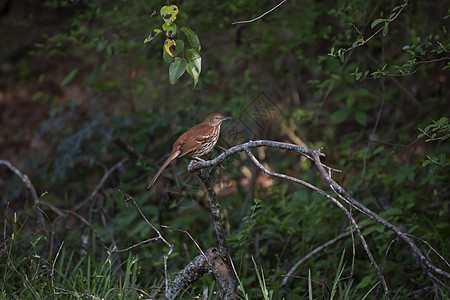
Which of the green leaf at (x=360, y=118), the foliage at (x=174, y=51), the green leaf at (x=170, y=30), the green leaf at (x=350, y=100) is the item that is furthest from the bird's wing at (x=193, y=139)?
the green leaf at (x=360, y=118)

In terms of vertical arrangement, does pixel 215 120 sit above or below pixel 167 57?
below

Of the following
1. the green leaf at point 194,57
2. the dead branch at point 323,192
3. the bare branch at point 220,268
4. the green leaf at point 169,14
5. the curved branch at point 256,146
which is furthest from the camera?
the bare branch at point 220,268

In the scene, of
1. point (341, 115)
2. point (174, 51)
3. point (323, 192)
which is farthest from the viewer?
point (341, 115)

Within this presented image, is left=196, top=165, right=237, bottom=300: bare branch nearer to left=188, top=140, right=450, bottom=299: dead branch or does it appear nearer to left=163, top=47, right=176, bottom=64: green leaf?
left=188, top=140, right=450, bottom=299: dead branch

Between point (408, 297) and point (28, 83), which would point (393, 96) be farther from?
point (28, 83)

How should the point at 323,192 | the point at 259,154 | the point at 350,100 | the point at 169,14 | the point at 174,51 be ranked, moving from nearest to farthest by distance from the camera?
the point at 323,192 < the point at 169,14 < the point at 174,51 < the point at 350,100 < the point at 259,154

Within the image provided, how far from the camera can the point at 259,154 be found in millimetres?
6074

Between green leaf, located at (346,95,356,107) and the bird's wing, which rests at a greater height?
the bird's wing

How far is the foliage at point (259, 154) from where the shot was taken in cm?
432

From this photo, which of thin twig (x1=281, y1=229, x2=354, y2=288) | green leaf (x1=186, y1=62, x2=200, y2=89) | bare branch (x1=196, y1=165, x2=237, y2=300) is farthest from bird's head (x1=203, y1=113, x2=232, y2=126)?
green leaf (x1=186, y1=62, x2=200, y2=89)

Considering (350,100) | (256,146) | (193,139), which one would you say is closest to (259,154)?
(350,100)

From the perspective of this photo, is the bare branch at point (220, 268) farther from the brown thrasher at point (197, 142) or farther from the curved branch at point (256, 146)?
the brown thrasher at point (197, 142)

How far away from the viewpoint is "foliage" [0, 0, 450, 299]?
432 cm

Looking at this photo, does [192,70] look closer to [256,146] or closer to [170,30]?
[170,30]
